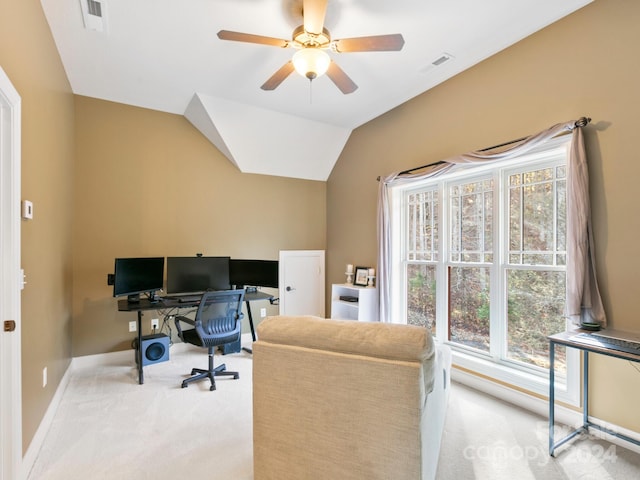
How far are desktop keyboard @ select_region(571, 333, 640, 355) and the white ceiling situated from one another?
2.41 meters

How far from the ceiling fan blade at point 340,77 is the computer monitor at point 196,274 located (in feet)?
8.54

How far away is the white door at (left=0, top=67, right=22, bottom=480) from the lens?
170 cm

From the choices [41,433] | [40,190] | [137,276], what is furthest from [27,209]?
[137,276]

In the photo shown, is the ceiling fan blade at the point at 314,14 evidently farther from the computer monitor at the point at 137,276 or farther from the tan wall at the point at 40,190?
the computer monitor at the point at 137,276

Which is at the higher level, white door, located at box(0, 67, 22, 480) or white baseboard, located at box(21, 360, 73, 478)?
white door, located at box(0, 67, 22, 480)

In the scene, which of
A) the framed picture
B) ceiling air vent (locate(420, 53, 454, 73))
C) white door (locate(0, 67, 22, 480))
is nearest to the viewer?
white door (locate(0, 67, 22, 480))

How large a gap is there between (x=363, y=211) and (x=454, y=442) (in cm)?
302

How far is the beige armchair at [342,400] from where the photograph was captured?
1.32 metres

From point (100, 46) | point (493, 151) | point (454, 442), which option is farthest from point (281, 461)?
point (100, 46)

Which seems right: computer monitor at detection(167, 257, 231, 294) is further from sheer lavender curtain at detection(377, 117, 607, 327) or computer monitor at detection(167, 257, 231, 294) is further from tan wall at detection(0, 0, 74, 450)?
sheer lavender curtain at detection(377, 117, 607, 327)

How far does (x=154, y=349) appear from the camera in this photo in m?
3.69

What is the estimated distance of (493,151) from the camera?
2947 mm

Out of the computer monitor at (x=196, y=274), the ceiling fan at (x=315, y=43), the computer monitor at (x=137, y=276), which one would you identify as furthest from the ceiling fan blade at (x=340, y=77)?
the computer monitor at (x=137, y=276)

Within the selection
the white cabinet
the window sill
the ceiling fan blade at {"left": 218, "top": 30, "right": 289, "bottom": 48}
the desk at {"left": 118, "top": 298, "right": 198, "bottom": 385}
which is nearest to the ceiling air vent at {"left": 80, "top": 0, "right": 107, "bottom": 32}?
the ceiling fan blade at {"left": 218, "top": 30, "right": 289, "bottom": 48}
